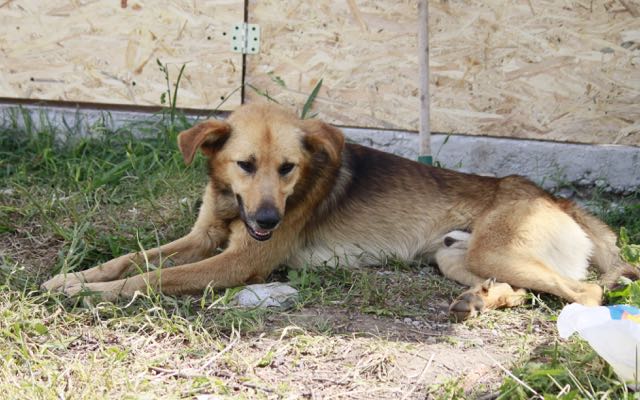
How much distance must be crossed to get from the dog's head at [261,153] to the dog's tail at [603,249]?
5.01 ft

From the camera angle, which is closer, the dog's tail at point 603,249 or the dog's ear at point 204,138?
the dog's ear at point 204,138

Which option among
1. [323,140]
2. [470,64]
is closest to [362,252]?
[323,140]

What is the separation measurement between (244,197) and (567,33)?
3.11 meters

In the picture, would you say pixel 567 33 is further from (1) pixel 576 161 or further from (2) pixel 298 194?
(2) pixel 298 194

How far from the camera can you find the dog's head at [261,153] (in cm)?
378

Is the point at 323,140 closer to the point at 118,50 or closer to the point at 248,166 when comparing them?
the point at 248,166

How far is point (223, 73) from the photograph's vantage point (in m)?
5.79

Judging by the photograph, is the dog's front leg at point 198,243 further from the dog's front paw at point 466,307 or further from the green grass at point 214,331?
the dog's front paw at point 466,307

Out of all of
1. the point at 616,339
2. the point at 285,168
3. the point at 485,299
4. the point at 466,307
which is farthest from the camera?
the point at 285,168

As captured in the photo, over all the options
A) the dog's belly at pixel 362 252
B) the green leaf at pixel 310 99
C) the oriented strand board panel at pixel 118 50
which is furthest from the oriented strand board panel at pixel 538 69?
the oriented strand board panel at pixel 118 50

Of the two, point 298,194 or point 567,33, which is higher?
point 567,33

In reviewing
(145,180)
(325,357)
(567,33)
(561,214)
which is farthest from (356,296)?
(567,33)

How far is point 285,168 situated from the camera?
3939mm

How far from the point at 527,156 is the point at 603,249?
1570 mm
